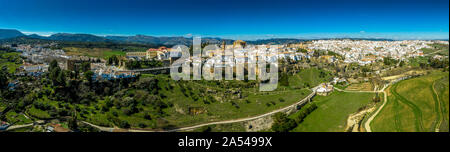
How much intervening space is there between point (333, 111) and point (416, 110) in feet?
10.6

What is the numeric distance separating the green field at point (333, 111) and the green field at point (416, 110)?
4.08ft

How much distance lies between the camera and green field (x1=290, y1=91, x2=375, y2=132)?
333 inches

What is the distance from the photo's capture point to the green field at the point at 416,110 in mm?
6378

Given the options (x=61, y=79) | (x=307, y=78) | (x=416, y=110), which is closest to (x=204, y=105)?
(x=61, y=79)

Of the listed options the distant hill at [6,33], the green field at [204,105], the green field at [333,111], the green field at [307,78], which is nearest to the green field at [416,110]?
the green field at [333,111]

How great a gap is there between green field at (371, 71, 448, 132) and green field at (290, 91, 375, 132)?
1.24m

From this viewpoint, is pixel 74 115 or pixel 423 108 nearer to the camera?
pixel 423 108

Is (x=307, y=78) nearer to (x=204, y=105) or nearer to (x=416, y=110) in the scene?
(x=416, y=110)

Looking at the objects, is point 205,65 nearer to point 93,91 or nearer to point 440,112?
point 93,91

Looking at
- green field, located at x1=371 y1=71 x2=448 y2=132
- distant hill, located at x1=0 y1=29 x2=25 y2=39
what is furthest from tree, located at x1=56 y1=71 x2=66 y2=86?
distant hill, located at x1=0 y1=29 x2=25 y2=39

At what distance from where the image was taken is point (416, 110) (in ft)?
24.3

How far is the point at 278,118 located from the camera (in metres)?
9.15
